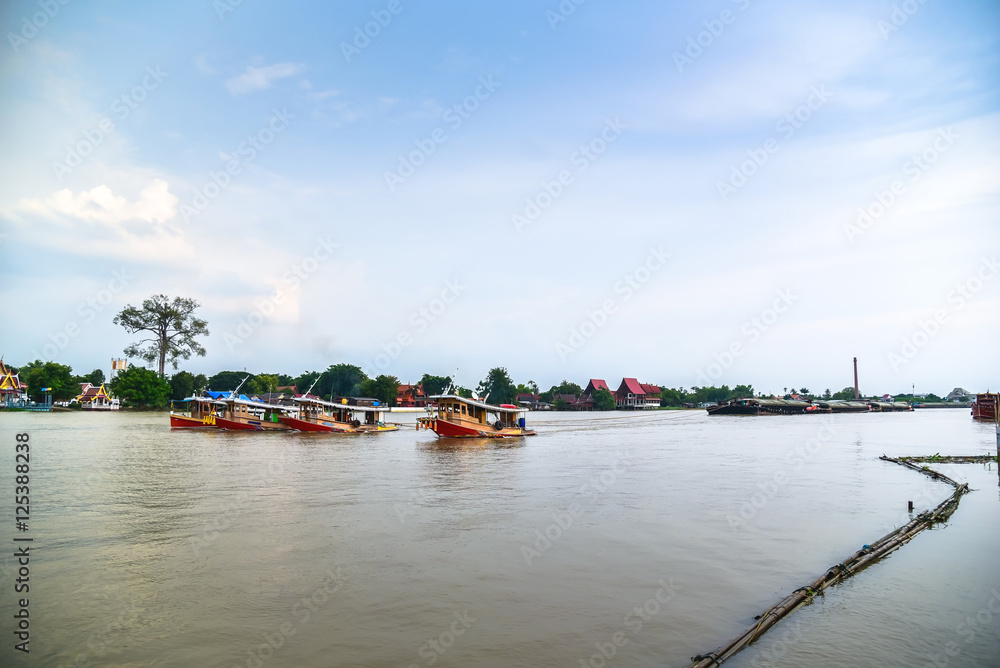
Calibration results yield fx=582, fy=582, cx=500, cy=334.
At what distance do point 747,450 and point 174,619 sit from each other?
32525 mm

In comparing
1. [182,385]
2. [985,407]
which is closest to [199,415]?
[182,385]

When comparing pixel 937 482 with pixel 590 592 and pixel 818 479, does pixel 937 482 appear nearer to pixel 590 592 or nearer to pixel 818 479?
pixel 818 479

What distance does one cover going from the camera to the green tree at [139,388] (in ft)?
271

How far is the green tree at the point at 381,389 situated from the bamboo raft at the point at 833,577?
105924 millimetres

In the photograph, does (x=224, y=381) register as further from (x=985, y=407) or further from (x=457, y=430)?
(x=985, y=407)

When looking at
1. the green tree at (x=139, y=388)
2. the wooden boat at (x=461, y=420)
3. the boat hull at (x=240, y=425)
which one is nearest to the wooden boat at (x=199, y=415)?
the boat hull at (x=240, y=425)

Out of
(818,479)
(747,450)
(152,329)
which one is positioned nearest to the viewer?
(818,479)

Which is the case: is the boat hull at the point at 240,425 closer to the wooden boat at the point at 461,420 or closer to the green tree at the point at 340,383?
the wooden boat at the point at 461,420

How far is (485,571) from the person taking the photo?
1050 cm

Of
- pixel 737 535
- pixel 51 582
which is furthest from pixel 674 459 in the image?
pixel 51 582

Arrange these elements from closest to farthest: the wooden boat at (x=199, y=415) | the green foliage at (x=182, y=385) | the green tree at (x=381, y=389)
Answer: the wooden boat at (x=199, y=415), the green foliage at (x=182, y=385), the green tree at (x=381, y=389)

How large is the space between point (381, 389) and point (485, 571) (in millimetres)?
108775

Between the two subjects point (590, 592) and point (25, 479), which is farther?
point (25, 479)

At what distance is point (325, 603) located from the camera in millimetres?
8883
